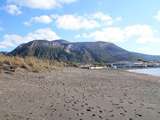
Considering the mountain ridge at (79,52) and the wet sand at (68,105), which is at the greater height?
the mountain ridge at (79,52)

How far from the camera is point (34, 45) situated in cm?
12331

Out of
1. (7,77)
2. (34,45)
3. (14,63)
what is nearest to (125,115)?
(7,77)

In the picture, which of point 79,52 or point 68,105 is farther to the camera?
point 79,52

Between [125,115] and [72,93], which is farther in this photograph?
[72,93]

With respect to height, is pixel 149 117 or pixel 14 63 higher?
pixel 14 63

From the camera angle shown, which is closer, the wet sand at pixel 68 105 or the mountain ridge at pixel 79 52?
the wet sand at pixel 68 105

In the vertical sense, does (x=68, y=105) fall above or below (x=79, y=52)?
below

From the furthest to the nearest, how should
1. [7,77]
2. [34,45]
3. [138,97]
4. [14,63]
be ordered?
[34,45] → [14,63] → [7,77] → [138,97]

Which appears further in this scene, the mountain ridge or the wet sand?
the mountain ridge

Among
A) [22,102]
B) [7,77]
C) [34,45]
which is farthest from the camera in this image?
[34,45]

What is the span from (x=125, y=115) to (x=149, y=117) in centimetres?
60

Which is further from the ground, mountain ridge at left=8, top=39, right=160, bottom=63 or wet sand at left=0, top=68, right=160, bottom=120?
mountain ridge at left=8, top=39, right=160, bottom=63

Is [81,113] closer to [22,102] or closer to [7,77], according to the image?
[22,102]

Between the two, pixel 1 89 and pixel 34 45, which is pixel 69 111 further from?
pixel 34 45
